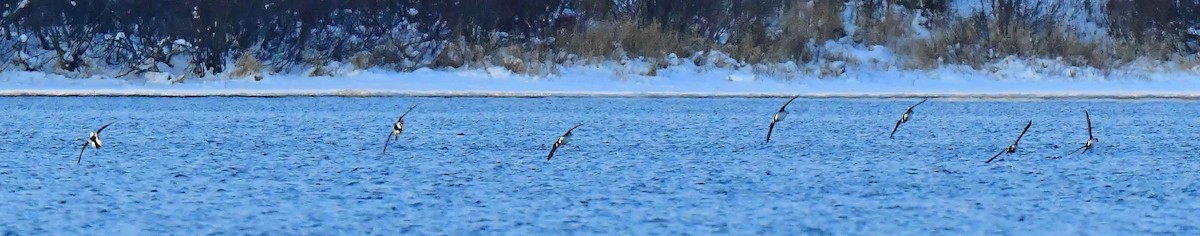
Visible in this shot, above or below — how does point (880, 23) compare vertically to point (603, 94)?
above

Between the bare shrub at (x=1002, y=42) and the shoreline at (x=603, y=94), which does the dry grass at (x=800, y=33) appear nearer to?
the bare shrub at (x=1002, y=42)

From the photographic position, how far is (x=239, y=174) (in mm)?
8750

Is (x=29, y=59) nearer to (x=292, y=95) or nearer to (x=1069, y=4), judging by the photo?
(x=292, y=95)

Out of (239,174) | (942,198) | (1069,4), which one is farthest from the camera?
(1069,4)

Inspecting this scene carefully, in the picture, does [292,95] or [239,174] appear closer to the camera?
[239,174]

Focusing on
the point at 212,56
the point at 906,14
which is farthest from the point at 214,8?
the point at 906,14

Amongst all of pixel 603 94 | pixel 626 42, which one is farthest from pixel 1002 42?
pixel 603 94

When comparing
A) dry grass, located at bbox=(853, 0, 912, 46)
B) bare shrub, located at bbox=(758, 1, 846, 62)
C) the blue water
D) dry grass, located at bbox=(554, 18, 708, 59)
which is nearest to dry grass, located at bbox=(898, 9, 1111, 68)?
dry grass, located at bbox=(853, 0, 912, 46)

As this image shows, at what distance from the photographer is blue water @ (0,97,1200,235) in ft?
22.4

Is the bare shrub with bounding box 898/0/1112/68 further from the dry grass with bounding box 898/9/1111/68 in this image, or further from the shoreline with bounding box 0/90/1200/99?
the shoreline with bounding box 0/90/1200/99

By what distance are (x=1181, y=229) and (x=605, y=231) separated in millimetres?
1888

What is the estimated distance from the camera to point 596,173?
349 inches

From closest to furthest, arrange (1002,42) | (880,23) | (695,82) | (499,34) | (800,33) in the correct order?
1. (695,82)
2. (1002,42)
3. (499,34)
4. (800,33)
5. (880,23)

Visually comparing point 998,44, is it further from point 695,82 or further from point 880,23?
point 695,82
